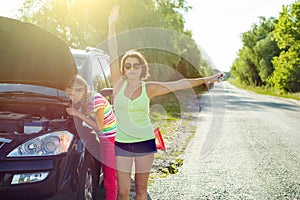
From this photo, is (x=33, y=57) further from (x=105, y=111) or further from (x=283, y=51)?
(x=283, y=51)

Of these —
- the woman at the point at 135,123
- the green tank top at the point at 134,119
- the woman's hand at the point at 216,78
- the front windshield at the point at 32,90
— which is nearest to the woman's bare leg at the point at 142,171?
the woman at the point at 135,123

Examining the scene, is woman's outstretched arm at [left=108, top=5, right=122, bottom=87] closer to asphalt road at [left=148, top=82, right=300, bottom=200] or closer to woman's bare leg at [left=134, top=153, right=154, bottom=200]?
woman's bare leg at [left=134, top=153, right=154, bottom=200]

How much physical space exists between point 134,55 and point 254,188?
300cm

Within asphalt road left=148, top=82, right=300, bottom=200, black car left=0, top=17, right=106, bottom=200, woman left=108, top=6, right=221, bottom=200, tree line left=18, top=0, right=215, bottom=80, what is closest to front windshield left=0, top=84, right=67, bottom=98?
black car left=0, top=17, right=106, bottom=200

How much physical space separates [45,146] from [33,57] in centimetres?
151

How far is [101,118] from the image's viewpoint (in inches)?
131

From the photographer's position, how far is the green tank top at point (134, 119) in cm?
291

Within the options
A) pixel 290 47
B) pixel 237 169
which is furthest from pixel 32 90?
pixel 290 47

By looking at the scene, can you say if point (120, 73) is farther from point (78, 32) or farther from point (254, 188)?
point (78, 32)

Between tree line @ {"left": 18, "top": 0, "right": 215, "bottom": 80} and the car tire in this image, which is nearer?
the car tire

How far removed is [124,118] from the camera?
2941 millimetres

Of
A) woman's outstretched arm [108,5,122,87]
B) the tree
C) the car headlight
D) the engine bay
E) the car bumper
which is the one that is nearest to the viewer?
the car bumper

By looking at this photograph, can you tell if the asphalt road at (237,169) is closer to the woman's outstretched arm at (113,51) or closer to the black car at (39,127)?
the black car at (39,127)

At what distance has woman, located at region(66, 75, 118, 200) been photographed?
3.31 metres
